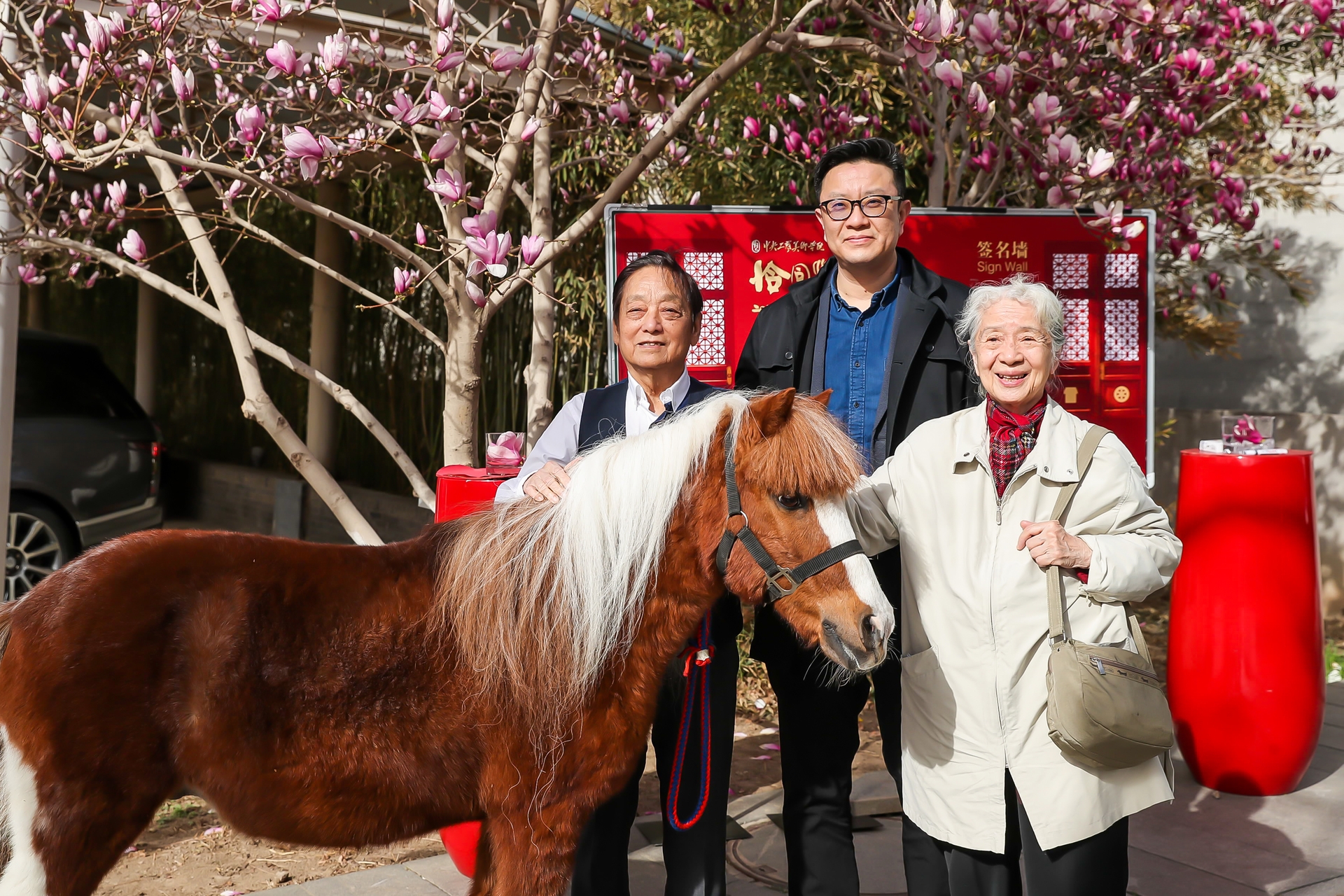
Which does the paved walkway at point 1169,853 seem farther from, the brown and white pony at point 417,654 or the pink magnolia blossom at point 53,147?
the pink magnolia blossom at point 53,147

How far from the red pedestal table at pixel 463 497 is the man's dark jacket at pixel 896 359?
0.72 metres

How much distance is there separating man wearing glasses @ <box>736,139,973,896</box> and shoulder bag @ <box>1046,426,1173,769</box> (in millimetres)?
536

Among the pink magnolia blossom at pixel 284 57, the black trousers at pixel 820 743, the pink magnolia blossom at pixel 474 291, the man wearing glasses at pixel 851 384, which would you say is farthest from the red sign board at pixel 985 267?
the black trousers at pixel 820 743

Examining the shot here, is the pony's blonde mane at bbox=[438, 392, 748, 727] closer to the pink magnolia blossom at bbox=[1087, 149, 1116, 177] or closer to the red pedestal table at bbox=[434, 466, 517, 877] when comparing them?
the red pedestal table at bbox=[434, 466, 517, 877]

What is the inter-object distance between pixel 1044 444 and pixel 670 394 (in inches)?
33.6

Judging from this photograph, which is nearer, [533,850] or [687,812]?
[533,850]

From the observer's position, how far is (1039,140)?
500 centimetres

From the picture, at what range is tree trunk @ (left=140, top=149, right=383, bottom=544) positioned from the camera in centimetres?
341

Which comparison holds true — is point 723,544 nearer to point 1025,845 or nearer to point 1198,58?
point 1025,845

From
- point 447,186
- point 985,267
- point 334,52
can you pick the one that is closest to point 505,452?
point 447,186

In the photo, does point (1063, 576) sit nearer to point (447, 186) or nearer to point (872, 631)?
point (872, 631)

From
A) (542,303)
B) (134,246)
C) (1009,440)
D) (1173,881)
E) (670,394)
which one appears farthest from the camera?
(542,303)

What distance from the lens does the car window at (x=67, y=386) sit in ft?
20.6

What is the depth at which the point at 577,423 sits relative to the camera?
2.51 meters
